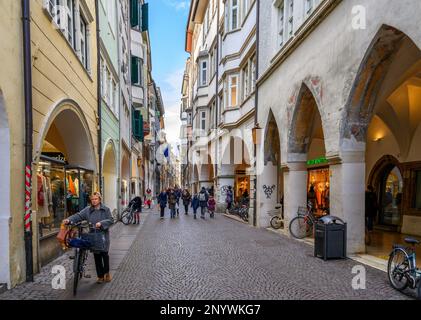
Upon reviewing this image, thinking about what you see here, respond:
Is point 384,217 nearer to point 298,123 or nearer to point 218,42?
point 298,123

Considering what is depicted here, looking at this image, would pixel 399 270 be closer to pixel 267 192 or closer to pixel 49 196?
pixel 49 196

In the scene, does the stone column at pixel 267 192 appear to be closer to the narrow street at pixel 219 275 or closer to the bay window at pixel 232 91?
the narrow street at pixel 219 275

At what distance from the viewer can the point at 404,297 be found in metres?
6.00

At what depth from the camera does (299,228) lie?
42.1 feet

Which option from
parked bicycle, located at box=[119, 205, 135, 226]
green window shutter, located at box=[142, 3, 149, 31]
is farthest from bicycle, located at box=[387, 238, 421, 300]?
green window shutter, located at box=[142, 3, 149, 31]

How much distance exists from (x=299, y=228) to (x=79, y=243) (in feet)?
27.5

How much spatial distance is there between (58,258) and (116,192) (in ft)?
33.9

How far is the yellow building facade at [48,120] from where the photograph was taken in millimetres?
6352

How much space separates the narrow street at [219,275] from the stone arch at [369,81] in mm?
3236

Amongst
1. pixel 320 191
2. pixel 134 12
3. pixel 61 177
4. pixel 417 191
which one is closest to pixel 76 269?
pixel 61 177

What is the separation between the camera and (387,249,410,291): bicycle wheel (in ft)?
20.3

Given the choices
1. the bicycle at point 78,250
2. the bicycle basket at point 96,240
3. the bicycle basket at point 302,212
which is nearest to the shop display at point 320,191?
the bicycle basket at point 302,212

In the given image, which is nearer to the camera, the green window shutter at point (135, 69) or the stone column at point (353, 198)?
the stone column at point (353, 198)
